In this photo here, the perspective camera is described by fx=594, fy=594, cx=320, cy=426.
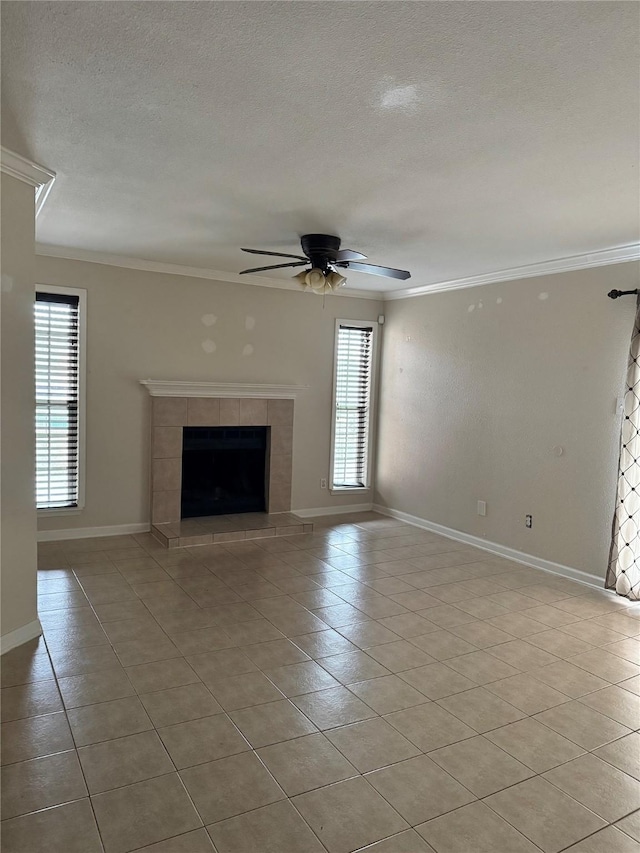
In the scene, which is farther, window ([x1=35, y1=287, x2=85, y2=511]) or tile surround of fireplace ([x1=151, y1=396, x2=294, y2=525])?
tile surround of fireplace ([x1=151, y1=396, x2=294, y2=525])

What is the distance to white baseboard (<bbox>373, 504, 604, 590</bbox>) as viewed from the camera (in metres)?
4.73

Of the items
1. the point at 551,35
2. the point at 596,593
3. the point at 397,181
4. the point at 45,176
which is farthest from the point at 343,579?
the point at 551,35

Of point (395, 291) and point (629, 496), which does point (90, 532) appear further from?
point (629, 496)

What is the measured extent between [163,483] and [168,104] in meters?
3.89

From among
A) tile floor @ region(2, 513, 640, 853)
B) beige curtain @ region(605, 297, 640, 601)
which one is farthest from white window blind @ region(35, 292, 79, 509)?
beige curtain @ region(605, 297, 640, 601)

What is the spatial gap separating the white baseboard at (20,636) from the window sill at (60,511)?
6.36 ft

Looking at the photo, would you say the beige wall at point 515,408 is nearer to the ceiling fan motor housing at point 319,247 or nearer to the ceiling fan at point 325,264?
the ceiling fan at point 325,264

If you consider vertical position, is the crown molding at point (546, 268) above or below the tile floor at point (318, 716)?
above

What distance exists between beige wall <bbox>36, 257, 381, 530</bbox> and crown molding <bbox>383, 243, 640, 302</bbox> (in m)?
1.27

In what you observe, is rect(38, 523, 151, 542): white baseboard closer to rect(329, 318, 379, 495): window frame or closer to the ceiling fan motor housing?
rect(329, 318, 379, 495): window frame

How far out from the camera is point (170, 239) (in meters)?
4.63

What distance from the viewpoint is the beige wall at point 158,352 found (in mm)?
5402

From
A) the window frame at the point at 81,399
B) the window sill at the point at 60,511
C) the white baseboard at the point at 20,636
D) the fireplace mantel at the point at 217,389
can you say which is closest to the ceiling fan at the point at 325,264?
the fireplace mantel at the point at 217,389

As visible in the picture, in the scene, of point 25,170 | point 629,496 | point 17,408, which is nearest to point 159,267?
point 25,170
